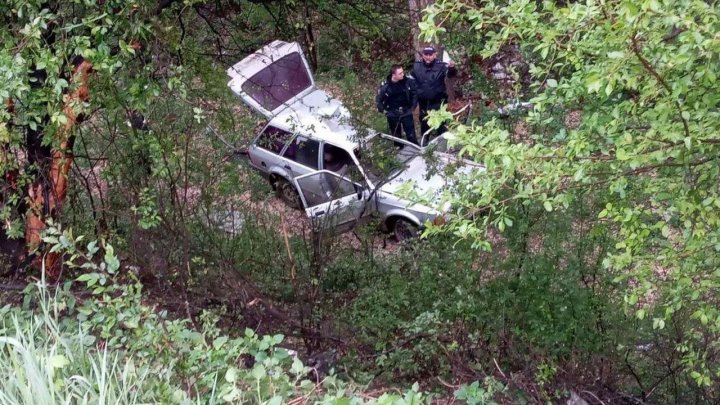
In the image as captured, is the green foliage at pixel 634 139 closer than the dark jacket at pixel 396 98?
Yes

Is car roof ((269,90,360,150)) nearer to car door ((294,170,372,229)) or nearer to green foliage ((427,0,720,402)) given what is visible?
car door ((294,170,372,229))

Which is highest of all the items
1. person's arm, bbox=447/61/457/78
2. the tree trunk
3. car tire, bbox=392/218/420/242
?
the tree trunk

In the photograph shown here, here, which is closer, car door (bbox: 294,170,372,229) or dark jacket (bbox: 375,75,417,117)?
car door (bbox: 294,170,372,229)

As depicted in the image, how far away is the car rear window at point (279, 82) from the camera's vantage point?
9664 mm

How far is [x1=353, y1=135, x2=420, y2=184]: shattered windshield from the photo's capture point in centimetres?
888

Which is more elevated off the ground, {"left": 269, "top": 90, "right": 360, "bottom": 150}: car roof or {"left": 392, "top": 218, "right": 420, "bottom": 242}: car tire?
{"left": 269, "top": 90, "right": 360, "bottom": 150}: car roof

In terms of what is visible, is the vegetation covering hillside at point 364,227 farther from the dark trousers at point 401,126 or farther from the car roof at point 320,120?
the dark trousers at point 401,126

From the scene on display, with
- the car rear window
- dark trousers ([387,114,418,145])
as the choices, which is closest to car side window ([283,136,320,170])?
the car rear window

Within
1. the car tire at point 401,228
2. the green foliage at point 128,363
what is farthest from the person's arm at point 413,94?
the green foliage at point 128,363

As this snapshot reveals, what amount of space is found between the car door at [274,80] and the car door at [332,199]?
1.02 metres

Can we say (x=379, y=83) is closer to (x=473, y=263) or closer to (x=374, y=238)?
(x=374, y=238)

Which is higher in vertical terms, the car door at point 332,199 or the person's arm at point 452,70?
the person's arm at point 452,70

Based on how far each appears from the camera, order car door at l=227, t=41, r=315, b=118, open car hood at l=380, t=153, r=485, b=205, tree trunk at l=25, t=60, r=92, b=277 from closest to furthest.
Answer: tree trunk at l=25, t=60, r=92, b=277 → open car hood at l=380, t=153, r=485, b=205 → car door at l=227, t=41, r=315, b=118

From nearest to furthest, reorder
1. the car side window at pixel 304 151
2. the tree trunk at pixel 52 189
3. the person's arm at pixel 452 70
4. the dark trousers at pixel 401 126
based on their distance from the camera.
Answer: the tree trunk at pixel 52 189 → the dark trousers at pixel 401 126 → the person's arm at pixel 452 70 → the car side window at pixel 304 151
